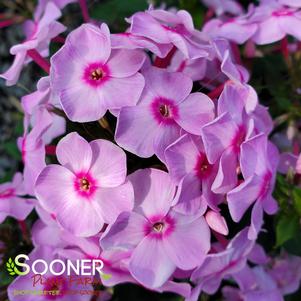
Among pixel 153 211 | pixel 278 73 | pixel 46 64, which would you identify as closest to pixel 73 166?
pixel 153 211

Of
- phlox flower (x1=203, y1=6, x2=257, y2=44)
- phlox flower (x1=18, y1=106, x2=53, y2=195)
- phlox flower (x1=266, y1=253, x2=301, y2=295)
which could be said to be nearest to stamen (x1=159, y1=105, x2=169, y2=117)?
phlox flower (x1=18, y1=106, x2=53, y2=195)

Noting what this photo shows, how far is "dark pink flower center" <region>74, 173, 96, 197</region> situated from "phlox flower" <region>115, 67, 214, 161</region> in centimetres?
8

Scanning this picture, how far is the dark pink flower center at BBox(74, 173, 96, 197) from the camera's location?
2.85 ft

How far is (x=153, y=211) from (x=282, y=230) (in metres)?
0.32

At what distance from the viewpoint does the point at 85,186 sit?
869 mm

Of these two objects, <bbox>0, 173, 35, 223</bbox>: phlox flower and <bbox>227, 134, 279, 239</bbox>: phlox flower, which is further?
<bbox>0, 173, 35, 223</bbox>: phlox flower

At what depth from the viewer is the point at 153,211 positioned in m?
0.87

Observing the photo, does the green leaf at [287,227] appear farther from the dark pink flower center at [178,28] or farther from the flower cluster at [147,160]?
the dark pink flower center at [178,28]

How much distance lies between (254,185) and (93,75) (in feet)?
1.01

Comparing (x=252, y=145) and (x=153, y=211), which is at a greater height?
(x=252, y=145)

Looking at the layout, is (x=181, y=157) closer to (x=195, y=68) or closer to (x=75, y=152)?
(x=75, y=152)

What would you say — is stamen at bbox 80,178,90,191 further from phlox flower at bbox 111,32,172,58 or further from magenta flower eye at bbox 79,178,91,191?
phlox flower at bbox 111,32,172,58

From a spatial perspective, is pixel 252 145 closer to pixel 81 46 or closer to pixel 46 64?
pixel 81 46

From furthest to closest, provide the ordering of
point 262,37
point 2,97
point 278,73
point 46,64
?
1. point 2,97
2. point 278,73
3. point 262,37
4. point 46,64
